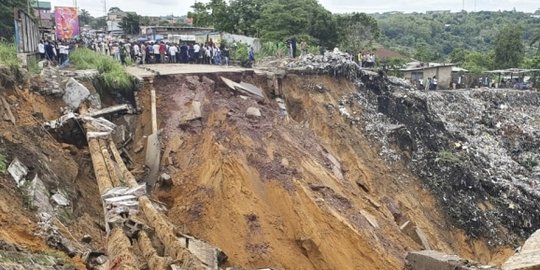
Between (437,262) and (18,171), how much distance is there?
6925mm

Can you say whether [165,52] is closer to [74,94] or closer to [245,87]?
[245,87]

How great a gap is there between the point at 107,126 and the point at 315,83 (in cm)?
846

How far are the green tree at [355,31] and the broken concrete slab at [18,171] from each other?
2635 cm

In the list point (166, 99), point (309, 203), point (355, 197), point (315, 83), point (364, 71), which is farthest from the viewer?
point (364, 71)

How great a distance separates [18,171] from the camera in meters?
9.05

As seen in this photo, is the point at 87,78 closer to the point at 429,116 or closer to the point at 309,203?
the point at 309,203

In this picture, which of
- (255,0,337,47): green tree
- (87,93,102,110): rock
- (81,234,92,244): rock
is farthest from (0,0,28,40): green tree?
(81,234,92,244): rock

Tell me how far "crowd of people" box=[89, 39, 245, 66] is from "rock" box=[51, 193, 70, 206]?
1068cm

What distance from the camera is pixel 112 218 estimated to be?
801 cm

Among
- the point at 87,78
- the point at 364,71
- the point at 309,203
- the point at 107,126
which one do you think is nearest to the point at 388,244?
the point at 309,203

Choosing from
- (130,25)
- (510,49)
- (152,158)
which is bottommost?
(152,158)

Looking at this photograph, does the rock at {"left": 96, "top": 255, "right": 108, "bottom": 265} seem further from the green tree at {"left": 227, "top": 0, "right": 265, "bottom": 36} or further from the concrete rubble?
the green tree at {"left": 227, "top": 0, "right": 265, "bottom": 36}

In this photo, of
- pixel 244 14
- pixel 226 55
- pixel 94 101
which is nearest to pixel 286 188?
pixel 94 101

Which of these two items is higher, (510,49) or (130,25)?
(130,25)
